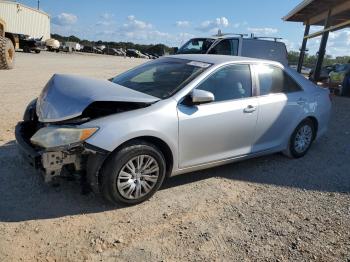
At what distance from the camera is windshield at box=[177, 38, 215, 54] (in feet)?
44.2

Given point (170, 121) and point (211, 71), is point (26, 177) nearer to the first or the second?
point (170, 121)

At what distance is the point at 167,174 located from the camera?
182 inches

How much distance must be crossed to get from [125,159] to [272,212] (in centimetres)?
174

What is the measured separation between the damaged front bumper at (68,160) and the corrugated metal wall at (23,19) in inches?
959

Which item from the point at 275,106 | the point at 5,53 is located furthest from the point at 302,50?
the point at 275,106

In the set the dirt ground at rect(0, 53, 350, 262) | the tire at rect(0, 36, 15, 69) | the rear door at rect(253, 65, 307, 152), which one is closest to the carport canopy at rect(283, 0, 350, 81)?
the rear door at rect(253, 65, 307, 152)

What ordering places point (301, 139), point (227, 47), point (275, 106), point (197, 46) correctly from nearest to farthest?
1. point (275, 106)
2. point (301, 139)
3. point (227, 47)
4. point (197, 46)

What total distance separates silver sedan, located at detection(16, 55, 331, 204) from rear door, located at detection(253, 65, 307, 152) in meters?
0.01

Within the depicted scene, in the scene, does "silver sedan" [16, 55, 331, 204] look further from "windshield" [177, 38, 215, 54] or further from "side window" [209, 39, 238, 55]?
"windshield" [177, 38, 215, 54]

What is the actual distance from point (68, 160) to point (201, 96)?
1627mm

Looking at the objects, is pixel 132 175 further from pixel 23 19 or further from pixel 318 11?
pixel 23 19

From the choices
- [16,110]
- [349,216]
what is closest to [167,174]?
[349,216]

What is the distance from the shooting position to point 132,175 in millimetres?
4223

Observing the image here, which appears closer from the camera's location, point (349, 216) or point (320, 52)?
point (349, 216)
